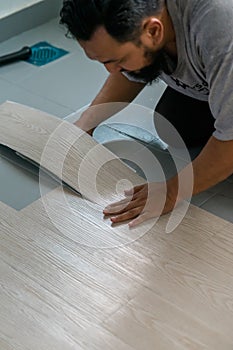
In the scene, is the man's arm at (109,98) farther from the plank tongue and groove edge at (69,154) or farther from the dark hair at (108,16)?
the dark hair at (108,16)

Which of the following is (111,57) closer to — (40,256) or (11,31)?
(40,256)

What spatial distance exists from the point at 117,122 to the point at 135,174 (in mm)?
372

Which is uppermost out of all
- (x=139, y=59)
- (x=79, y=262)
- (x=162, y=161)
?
(x=139, y=59)

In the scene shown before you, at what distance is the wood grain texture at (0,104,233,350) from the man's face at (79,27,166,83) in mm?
332

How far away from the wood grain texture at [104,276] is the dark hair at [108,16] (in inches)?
18.2

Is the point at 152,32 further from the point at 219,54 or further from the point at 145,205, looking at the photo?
the point at 145,205

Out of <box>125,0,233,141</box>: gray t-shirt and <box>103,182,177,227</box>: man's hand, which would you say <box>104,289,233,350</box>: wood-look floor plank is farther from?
<box>125,0,233,141</box>: gray t-shirt

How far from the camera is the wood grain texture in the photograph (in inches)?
51.7

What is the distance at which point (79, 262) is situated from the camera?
149cm

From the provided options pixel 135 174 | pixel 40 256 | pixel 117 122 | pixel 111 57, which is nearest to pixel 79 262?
pixel 40 256

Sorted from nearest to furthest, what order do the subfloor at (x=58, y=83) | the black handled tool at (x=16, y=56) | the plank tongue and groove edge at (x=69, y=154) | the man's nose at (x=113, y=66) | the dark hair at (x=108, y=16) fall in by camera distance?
1. the dark hair at (x=108, y=16)
2. the man's nose at (x=113, y=66)
3. the plank tongue and groove edge at (x=69, y=154)
4. the subfloor at (x=58, y=83)
5. the black handled tool at (x=16, y=56)

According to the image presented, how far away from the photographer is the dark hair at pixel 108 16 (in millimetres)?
1282

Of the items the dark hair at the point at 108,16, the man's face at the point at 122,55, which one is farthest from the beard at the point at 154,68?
the dark hair at the point at 108,16

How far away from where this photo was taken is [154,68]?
5.02 ft
